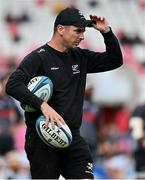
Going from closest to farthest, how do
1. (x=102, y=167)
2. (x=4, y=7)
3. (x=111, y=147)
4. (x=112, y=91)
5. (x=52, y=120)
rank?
(x=52, y=120), (x=102, y=167), (x=111, y=147), (x=112, y=91), (x=4, y=7)

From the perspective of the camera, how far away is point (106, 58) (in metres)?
7.96

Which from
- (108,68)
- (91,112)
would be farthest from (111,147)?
(108,68)

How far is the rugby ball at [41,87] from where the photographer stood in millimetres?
7430

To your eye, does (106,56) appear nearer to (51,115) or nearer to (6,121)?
(51,115)

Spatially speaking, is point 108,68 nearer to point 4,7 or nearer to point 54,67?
point 54,67

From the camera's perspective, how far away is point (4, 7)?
18094mm

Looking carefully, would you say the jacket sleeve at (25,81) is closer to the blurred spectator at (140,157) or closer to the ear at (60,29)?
the ear at (60,29)

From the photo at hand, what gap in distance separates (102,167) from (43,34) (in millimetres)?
6350

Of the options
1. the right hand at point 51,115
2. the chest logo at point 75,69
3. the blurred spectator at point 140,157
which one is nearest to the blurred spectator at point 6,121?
the blurred spectator at point 140,157

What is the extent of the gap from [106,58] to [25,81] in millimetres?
946

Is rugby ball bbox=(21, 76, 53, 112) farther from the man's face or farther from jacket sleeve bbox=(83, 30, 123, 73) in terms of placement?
jacket sleeve bbox=(83, 30, 123, 73)

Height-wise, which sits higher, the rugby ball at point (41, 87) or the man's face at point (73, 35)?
the man's face at point (73, 35)

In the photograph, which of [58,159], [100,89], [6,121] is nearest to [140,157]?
[6,121]

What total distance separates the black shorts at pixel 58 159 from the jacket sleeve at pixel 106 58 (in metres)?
0.72
